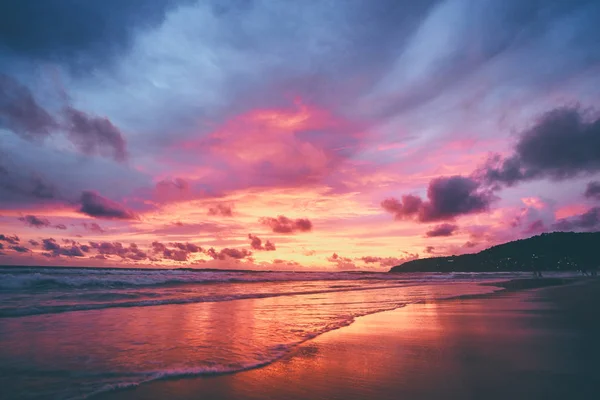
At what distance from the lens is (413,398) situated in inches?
184

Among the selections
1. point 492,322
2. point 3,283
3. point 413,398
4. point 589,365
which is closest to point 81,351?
point 413,398

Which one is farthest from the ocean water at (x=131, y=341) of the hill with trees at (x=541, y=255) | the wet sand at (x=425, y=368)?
the hill with trees at (x=541, y=255)

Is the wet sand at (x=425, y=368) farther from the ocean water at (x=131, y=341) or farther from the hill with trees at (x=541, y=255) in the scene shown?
the hill with trees at (x=541, y=255)

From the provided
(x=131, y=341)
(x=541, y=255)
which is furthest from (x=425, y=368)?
(x=541, y=255)

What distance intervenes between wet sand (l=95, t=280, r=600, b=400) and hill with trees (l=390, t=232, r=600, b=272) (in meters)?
88.6

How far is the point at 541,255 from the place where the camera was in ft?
357

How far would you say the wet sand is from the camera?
194 inches

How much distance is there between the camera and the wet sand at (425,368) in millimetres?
4930

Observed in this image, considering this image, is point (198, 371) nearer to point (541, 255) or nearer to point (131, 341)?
point (131, 341)

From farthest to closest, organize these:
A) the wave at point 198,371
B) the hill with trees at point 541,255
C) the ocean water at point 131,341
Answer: the hill with trees at point 541,255 → the ocean water at point 131,341 → the wave at point 198,371

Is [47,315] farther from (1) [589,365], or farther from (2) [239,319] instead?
(1) [589,365]

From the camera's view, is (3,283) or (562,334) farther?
(3,283)

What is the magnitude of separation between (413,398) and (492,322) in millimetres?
7864

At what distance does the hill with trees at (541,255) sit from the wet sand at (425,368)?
8858cm
